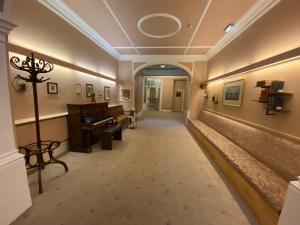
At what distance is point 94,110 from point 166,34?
312cm

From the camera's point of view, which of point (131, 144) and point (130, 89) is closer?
point (131, 144)

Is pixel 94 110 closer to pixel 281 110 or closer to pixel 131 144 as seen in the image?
pixel 131 144

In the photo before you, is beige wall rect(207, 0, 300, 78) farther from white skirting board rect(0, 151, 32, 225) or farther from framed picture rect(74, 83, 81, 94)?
framed picture rect(74, 83, 81, 94)

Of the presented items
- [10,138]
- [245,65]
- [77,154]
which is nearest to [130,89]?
[77,154]

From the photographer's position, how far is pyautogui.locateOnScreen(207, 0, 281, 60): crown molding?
8.37 feet

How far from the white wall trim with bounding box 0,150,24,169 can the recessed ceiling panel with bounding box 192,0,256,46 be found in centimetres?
395

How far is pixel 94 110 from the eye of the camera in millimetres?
4055

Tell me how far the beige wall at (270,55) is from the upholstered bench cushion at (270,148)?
0.57 ft

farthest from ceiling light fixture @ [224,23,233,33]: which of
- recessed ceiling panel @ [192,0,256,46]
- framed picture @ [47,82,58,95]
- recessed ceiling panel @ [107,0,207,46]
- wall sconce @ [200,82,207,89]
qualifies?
framed picture @ [47,82,58,95]

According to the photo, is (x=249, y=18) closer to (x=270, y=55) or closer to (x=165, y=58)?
(x=270, y=55)

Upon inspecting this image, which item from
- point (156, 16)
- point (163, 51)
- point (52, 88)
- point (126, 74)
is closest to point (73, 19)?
point (52, 88)

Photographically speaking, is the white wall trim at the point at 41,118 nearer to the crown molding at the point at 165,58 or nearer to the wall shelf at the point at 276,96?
the wall shelf at the point at 276,96

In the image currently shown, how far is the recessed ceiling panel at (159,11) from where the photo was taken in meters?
2.81

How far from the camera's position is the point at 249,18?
3.03m
